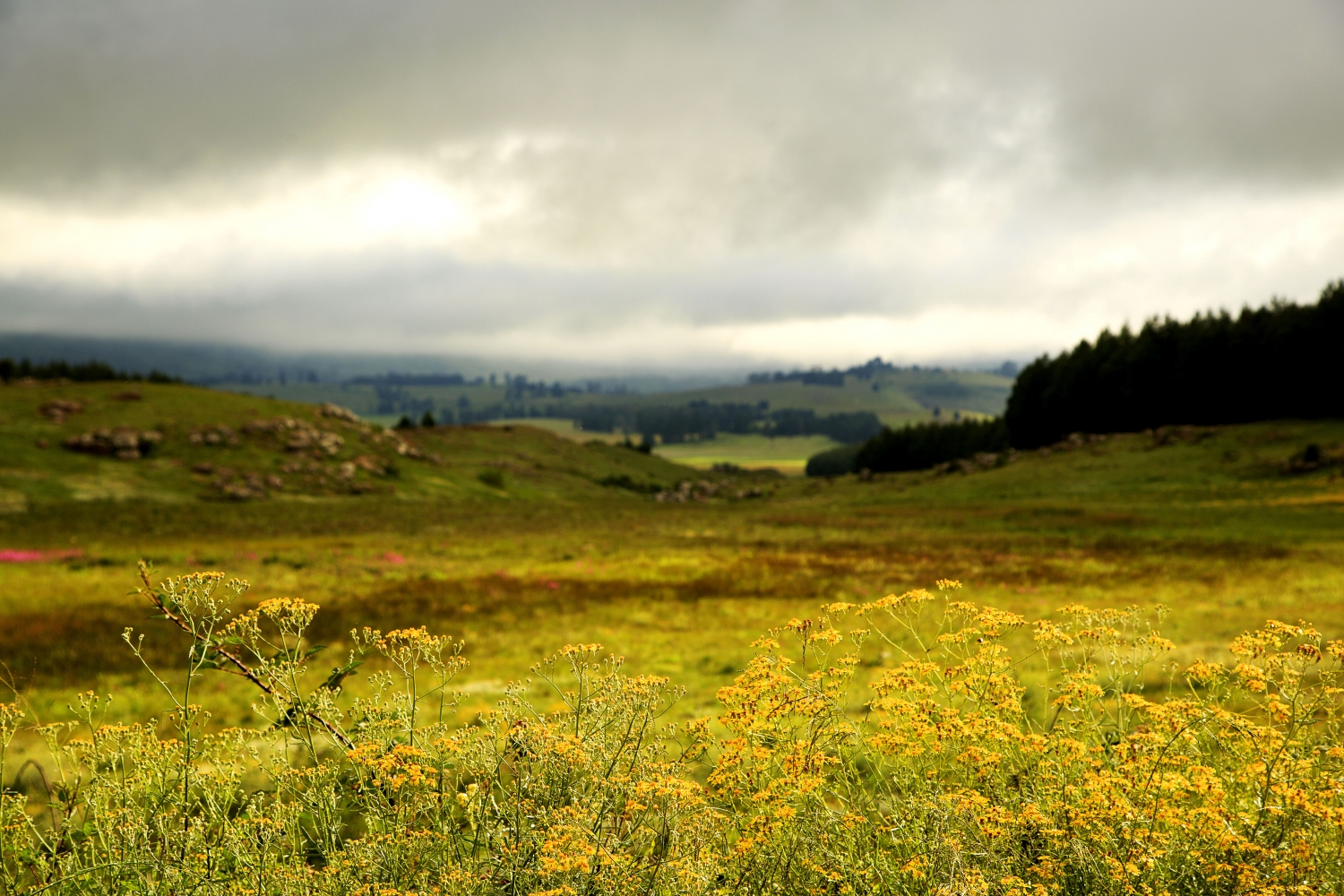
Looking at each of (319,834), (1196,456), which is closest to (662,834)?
(319,834)

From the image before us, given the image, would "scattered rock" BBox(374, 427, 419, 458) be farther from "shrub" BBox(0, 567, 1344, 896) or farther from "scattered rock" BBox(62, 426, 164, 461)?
"shrub" BBox(0, 567, 1344, 896)

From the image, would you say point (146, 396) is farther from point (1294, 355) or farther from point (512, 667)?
point (1294, 355)

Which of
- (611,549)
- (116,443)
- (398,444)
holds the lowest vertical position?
(611,549)

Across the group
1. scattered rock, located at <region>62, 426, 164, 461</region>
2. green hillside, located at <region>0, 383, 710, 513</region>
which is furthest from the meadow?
scattered rock, located at <region>62, 426, 164, 461</region>

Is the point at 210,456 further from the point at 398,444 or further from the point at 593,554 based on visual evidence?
the point at 593,554

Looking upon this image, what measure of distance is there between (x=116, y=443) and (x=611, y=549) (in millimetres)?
59934

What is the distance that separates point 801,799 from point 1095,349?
10726cm

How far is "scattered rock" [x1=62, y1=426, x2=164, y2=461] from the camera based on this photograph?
61.2 m

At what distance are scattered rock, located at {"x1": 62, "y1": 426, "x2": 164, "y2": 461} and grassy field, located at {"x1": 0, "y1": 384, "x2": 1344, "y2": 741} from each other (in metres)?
1.30

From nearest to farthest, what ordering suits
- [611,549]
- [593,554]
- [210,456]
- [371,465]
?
[593,554] < [611,549] < [210,456] < [371,465]

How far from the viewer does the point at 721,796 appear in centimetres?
280

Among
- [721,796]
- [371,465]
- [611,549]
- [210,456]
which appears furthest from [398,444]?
[721,796]

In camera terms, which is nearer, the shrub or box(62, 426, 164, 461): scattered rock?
the shrub

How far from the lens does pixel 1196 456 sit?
59.6 meters
